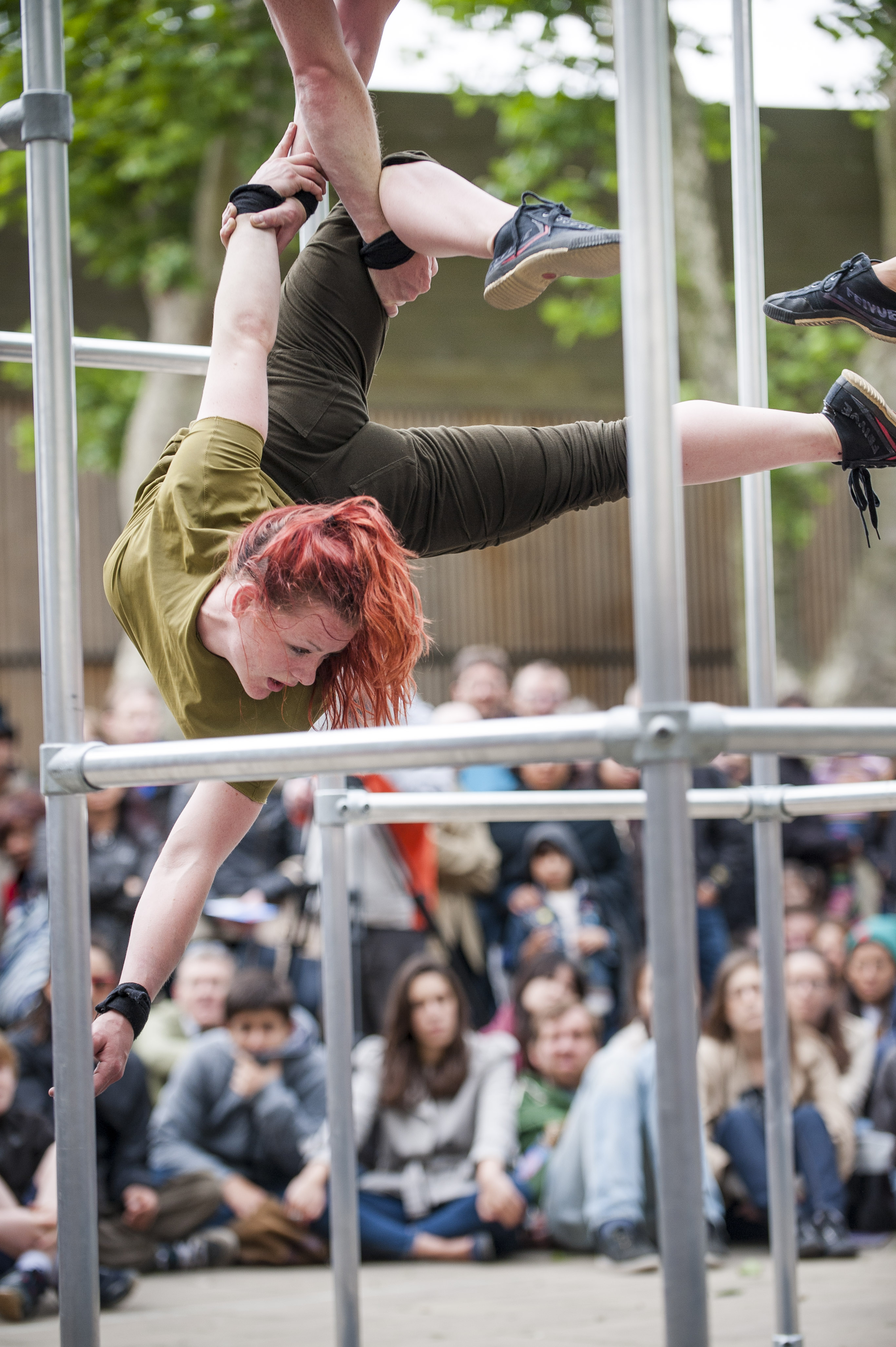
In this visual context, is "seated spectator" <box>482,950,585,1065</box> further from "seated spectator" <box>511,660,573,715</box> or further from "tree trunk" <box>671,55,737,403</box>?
"tree trunk" <box>671,55,737,403</box>

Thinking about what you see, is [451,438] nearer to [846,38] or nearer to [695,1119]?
[695,1119]

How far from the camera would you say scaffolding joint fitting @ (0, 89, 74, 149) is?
4.79ft

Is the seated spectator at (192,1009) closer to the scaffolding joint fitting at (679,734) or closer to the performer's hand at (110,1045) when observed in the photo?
the performer's hand at (110,1045)

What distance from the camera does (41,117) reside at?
1.46 meters

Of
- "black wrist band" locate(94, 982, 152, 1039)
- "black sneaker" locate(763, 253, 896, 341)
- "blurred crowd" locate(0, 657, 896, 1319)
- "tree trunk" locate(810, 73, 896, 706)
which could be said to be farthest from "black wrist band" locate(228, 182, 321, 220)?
"tree trunk" locate(810, 73, 896, 706)

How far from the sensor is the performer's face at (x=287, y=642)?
1.51 m

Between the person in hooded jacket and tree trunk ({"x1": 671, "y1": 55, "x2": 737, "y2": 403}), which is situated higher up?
tree trunk ({"x1": 671, "y1": 55, "x2": 737, "y2": 403})

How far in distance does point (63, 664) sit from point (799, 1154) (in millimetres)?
2887

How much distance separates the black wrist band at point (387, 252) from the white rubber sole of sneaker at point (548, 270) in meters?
0.19

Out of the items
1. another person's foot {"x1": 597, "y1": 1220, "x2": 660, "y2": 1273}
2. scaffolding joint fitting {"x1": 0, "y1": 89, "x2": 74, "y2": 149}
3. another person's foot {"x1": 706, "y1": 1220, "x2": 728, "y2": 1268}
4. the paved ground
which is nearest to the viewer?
scaffolding joint fitting {"x1": 0, "y1": 89, "x2": 74, "y2": 149}

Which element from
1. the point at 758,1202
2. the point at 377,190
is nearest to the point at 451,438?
the point at 377,190

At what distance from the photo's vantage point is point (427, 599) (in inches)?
398

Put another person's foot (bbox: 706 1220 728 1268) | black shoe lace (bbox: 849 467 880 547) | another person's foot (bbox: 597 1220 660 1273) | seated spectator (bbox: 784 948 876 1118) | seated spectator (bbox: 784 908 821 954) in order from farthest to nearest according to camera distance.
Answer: seated spectator (bbox: 784 908 821 954)
seated spectator (bbox: 784 948 876 1118)
another person's foot (bbox: 706 1220 728 1268)
another person's foot (bbox: 597 1220 660 1273)
black shoe lace (bbox: 849 467 880 547)

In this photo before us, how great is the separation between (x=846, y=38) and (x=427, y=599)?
4.99 m
